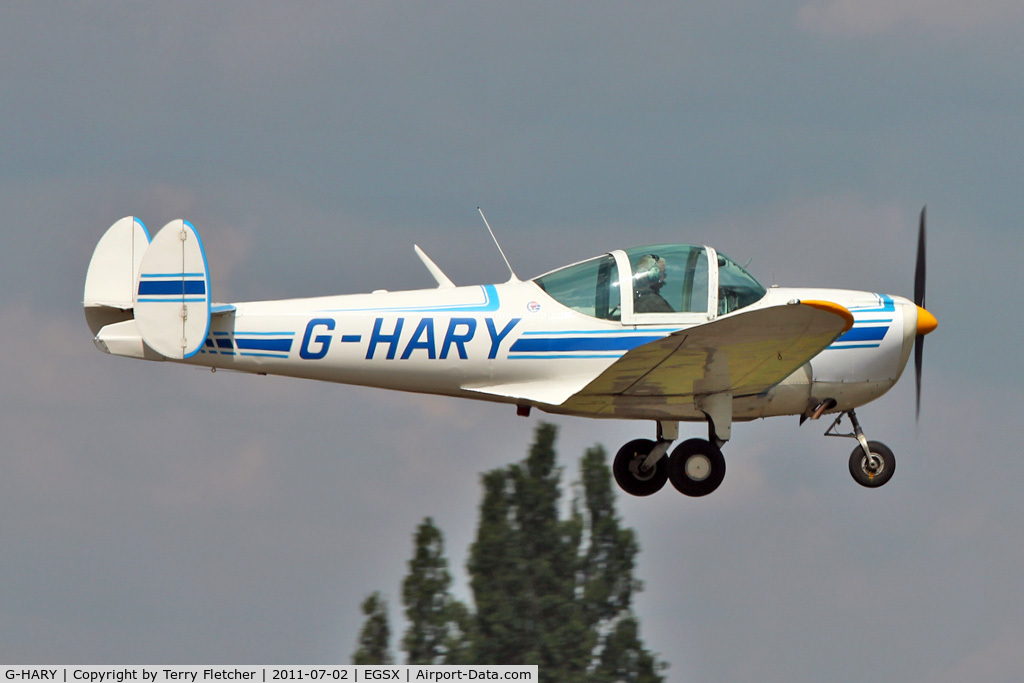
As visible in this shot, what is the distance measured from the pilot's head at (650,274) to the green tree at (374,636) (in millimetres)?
23235

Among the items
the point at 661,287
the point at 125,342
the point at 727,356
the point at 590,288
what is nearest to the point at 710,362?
the point at 727,356

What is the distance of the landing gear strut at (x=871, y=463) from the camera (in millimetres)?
13500

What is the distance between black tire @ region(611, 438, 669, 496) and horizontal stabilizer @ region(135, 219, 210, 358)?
14.2ft

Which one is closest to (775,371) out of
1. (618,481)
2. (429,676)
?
(618,481)

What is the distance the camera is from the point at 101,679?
13203 mm

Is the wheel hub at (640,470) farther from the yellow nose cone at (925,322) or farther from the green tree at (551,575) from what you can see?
the green tree at (551,575)

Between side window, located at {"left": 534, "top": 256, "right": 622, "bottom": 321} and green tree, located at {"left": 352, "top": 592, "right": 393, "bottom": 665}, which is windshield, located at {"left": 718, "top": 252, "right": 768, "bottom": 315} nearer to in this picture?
side window, located at {"left": 534, "top": 256, "right": 622, "bottom": 321}

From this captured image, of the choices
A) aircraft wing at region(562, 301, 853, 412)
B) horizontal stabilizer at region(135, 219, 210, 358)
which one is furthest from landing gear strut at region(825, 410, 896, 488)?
horizontal stabilizer at region(135, 219, 210, 358)

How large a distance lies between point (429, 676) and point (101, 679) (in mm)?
3453

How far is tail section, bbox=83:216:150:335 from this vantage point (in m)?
13.2

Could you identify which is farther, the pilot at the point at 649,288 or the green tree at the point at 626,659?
the green tree at the point at 626,659

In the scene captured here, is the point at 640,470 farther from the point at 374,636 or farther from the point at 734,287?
the point at 374,636

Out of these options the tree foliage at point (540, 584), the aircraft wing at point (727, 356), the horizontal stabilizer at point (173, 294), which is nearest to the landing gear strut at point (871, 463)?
the aircraft wing at point (727, 356)

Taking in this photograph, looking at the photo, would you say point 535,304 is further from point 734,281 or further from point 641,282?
point 734,281
